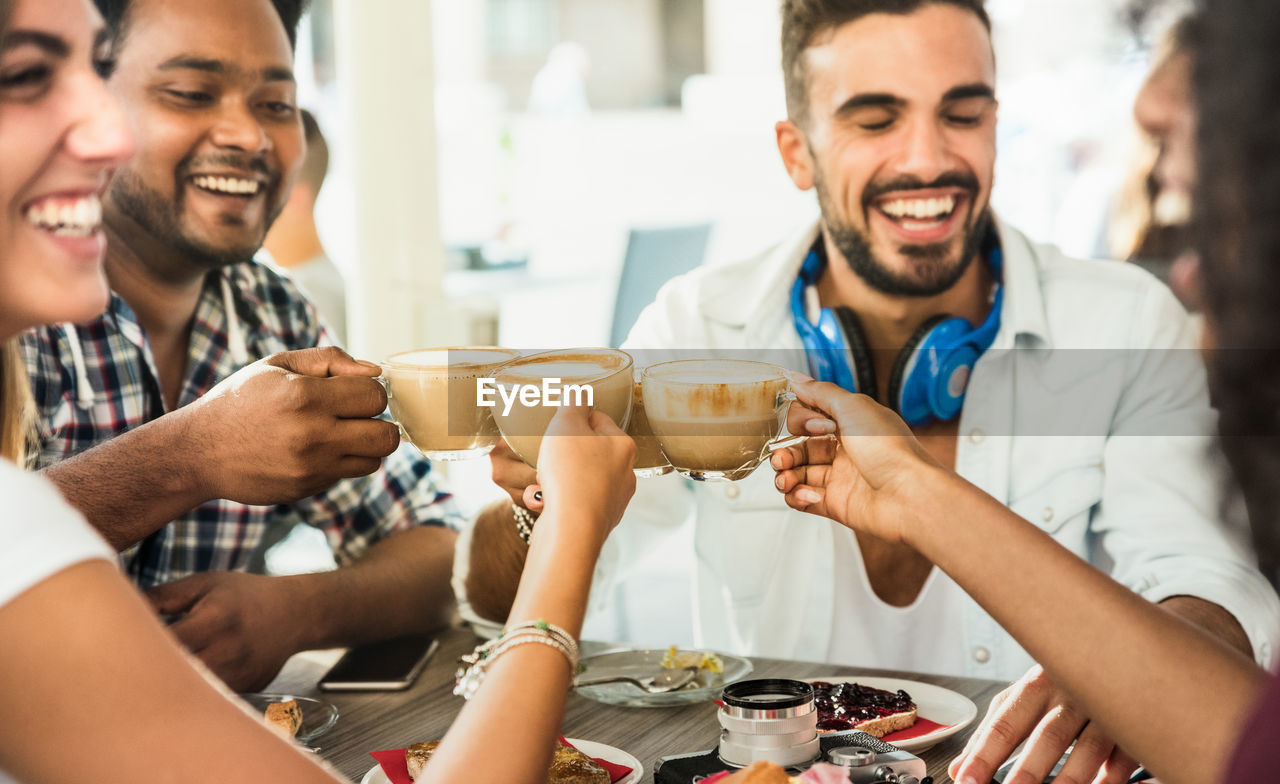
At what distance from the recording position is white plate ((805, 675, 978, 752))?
1.19m

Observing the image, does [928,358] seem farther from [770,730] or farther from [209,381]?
[209,381]

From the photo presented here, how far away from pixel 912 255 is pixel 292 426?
107 centimetres

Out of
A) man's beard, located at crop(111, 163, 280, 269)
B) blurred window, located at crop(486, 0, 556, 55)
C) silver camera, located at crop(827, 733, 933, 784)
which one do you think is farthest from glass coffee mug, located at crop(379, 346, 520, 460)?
blurred window, located at crop(486, 0, 556, 55)

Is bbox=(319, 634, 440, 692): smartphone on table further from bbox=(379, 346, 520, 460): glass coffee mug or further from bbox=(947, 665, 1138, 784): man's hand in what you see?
bbox=(947, 665, 1138, 784): man's hand

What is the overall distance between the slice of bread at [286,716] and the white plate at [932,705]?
583 millimetres

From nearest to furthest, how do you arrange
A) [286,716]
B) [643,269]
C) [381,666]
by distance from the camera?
[286,716] → [381,666] → [643,269]

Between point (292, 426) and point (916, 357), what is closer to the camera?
point (292, 426)

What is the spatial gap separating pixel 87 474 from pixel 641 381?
0.66 metres

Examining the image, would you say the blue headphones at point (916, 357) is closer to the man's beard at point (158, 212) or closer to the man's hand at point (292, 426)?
the man's hand at point (292, 426)

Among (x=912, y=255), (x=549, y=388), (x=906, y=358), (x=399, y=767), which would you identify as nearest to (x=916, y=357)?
(x=906, y=358)

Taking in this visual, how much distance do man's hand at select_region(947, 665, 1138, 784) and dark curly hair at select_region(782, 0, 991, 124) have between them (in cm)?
114

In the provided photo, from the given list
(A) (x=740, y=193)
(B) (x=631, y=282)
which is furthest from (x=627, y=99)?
(B) (x=631, y=282)

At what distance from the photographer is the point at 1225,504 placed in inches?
35.7

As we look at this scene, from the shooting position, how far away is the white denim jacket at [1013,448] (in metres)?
1.79
